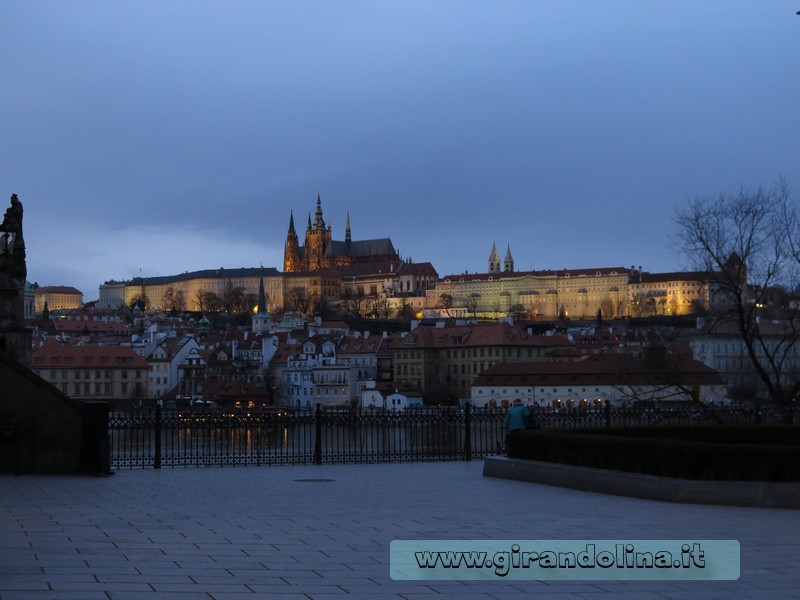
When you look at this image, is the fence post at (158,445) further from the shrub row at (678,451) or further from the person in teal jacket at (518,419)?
the shrub row at (678,451)

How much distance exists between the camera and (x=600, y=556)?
10352 millimetres

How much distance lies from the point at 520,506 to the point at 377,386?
91.3m

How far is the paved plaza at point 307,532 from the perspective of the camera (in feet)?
28.9

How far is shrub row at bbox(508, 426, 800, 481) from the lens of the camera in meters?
15.6

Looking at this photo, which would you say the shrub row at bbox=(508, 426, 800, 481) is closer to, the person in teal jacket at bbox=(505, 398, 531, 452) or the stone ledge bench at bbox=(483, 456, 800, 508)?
the stone ledge bench at bbox=(483, 456, 800, 508)

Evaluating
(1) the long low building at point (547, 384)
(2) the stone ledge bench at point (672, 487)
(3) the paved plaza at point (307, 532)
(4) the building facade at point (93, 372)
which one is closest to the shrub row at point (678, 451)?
(2) the stone ledge bench at point (672, 487)

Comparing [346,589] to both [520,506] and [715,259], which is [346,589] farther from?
[715,259]

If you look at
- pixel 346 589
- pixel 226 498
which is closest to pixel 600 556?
pixel 346 589

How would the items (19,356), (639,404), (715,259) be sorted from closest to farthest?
(19,356), (715,259), (639,404)

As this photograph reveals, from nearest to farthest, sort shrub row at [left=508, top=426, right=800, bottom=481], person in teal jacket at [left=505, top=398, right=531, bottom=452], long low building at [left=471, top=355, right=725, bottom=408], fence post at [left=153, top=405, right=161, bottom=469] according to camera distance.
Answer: shrub row at [left=508, top=426, right=800, bottom=481], person in teal jacket at [left=505, top=398, right=531, bottom=452], fence post at [left=153, top=405, right=161, bottom=469], long low building at [left=471, top=355, right=725, bottom=408]

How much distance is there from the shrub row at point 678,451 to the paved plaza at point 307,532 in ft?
2.68

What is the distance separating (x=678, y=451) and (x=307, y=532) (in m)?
6.62

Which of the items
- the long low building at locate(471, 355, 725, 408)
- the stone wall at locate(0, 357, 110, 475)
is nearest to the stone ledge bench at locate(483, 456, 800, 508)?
the stone wall at locate(0, 357, 110, 475)

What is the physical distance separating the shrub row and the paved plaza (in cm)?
82
